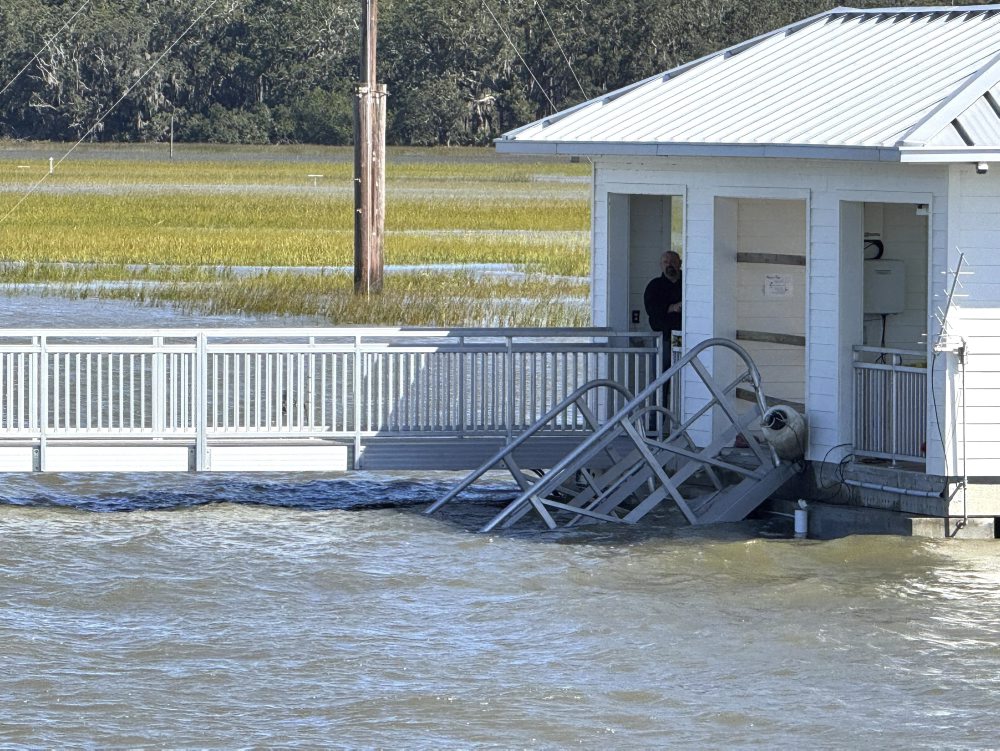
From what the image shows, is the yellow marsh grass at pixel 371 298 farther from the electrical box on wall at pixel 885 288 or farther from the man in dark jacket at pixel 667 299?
the electrical box on wall at pixel 885 288

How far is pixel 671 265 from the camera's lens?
660 inches

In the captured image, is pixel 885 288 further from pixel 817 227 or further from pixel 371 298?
pixel 371 298

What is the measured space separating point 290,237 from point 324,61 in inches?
2742

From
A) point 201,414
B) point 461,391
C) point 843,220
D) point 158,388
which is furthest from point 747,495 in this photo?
point 158,388

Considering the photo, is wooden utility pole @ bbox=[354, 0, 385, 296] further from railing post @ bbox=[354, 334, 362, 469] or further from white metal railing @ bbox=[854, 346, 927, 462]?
white metal railing @ bbox=[854, 346, 927, 462]

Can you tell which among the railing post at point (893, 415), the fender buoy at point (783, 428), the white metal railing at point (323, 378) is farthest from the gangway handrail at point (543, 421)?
the railing post at point (893, 415)

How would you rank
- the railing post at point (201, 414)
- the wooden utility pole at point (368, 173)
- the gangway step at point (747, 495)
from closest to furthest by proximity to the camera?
the gangway step at point (747, 495) < the railing post at point (201, 414) < the wooden utility pole at point (368, 173)

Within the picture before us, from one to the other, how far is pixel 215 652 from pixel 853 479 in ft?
17.5

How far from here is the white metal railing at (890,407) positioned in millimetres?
14820

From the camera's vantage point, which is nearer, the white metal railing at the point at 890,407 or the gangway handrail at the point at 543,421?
the white metal railing at the point at 890,407

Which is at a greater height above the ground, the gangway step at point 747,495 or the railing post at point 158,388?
the railing post at point 158,388

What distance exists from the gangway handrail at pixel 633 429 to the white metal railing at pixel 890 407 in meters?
0.73

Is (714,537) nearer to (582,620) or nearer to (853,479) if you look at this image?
(853,479)

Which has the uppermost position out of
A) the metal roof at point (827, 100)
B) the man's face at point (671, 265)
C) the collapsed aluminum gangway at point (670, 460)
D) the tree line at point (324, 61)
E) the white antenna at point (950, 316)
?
the tree line at point (324, 61)
